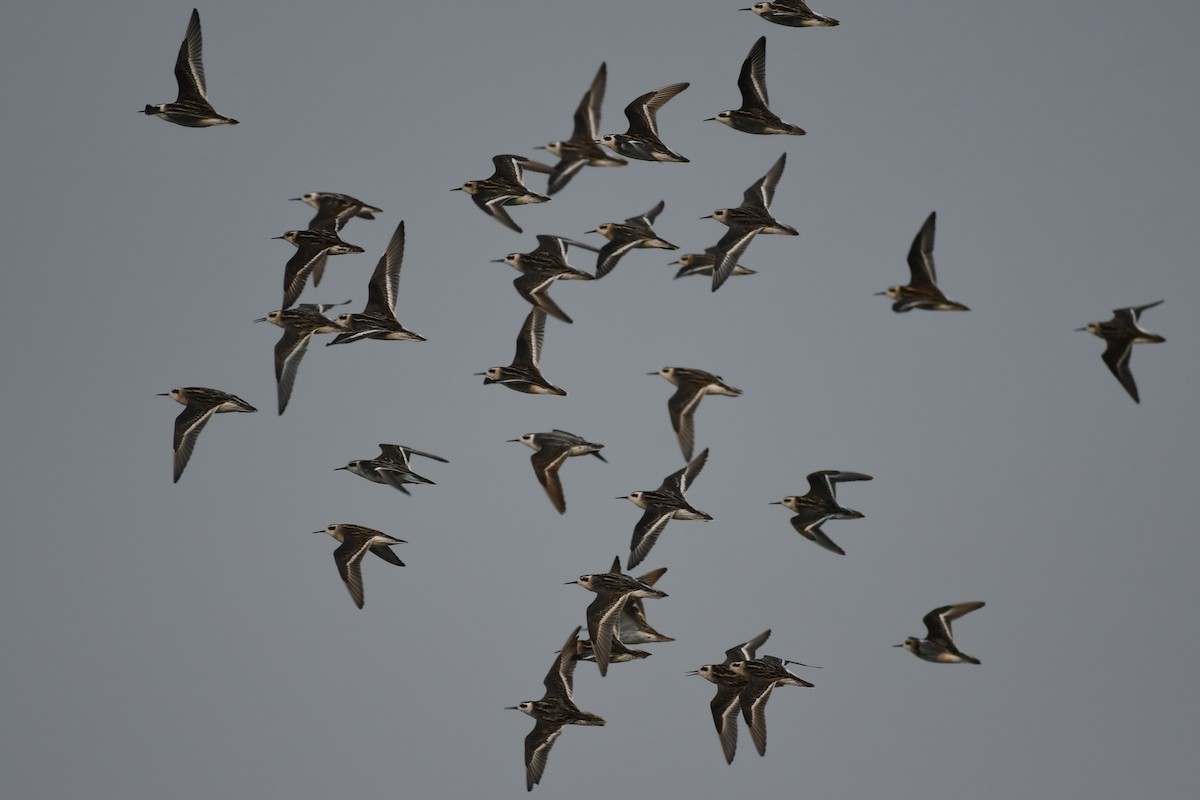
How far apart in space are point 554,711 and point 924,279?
35.4 ft

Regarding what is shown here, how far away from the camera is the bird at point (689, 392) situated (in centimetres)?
3141

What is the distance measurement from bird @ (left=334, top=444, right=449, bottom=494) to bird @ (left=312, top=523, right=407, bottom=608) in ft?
3.58

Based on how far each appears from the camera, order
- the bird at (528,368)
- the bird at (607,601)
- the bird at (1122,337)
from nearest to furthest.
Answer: the bird at (1122,337) < the bird at (607,601) < the bird at (528,368)

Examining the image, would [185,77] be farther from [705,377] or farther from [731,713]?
[731,713]

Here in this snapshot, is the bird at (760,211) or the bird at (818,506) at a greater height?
the bird at (760,211)

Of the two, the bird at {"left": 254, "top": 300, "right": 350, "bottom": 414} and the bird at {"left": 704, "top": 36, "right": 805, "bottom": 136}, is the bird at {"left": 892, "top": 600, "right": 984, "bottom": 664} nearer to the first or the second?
the bird at {"left": 704, "top": 36, "right": 805, "bottom": 136}

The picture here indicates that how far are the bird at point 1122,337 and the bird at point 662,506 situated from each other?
7.86 m

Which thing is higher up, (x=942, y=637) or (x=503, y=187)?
(x=503, y=187)

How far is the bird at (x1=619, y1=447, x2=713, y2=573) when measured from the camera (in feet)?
103

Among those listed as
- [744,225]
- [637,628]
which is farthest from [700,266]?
[637,628]

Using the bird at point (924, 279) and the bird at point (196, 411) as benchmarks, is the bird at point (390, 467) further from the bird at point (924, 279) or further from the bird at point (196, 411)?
the bird at point (924, 279)

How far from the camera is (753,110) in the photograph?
3238cm

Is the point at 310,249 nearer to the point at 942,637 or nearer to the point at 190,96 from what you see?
the point at 190,96

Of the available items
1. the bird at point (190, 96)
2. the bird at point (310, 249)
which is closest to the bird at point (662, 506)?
the bird at point (310, 249)
